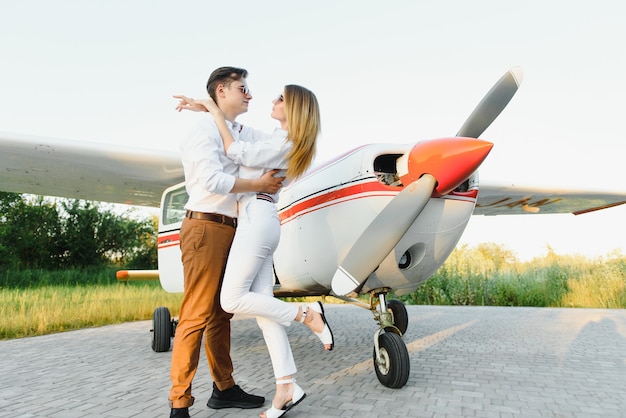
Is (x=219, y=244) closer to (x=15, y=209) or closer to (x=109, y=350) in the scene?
(x=109, y=350)

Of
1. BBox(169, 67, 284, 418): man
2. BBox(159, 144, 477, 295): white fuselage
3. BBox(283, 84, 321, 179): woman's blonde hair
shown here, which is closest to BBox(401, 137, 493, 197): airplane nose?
BBox(159, 144, 477, 295): white fuselage

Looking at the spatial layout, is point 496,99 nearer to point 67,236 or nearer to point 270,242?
point 270,242

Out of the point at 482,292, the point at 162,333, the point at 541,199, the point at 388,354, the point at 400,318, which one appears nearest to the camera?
the point at 388,354

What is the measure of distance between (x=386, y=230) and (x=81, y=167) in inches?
151

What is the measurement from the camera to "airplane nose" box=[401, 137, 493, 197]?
256 centimetres

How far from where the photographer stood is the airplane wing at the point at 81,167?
4.52 metres

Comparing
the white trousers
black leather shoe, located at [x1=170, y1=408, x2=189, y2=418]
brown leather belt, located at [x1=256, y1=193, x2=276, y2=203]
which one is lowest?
black leather shoe, located at [x1=170, y1=408, x2=189, y2=418]

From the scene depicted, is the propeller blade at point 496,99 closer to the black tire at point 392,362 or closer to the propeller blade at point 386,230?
the propeller blade at point 386,230

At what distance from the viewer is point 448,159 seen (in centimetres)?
262

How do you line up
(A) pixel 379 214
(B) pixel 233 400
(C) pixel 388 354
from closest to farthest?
(B) pixel 233 400 < (A) pixel 379 214 < (C) pixel 388 354

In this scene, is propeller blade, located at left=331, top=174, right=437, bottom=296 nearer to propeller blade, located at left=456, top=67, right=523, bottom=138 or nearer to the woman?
the woman

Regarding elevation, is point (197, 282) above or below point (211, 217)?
below

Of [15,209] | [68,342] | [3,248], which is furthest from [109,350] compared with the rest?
[15,209]

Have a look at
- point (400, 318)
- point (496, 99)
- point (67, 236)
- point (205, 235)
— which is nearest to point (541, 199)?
point (400, 318)
